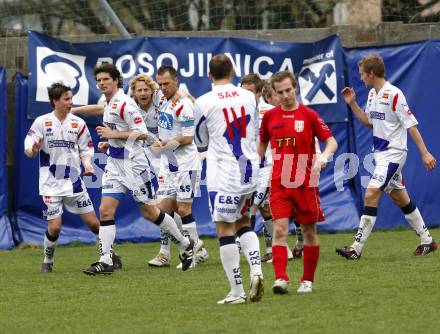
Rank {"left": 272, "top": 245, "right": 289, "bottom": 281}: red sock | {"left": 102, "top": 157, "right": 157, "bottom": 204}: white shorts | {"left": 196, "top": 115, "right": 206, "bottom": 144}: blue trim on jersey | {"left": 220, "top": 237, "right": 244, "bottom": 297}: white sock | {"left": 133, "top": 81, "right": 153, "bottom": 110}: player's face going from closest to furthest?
{"left": 220, "top": 237, "right": 244, "bottom": 297}: white sock < {"left": 196, "top": 115, "right": 206, "bottom": 144}: blue trim on jersey < {"left": 272, "top": 245, "right": 289, "bottom": 281}: red sock < {"left": 102, "top": 157, "right": 157, "bottom": 204}: white shorts < {"left": 133, "top": 81, "right": 153, "bottom": 110}: player's face

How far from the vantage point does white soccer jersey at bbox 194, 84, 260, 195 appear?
7699 mm

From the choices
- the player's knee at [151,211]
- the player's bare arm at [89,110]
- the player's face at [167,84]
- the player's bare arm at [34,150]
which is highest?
the player's face at [167,84]

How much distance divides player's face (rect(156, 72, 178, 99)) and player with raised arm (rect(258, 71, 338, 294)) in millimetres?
2560

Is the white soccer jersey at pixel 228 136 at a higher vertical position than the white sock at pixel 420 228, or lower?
higher

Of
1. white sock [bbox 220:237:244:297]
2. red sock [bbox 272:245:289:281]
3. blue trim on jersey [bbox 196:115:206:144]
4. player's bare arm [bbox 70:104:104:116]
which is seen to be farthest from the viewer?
player's bare arm [bbox 70:104:104:116]

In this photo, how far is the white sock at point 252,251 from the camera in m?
7.64

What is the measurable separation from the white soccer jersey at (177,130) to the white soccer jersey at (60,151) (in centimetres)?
84

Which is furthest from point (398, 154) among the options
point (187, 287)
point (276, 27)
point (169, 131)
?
A: point (276, 27)

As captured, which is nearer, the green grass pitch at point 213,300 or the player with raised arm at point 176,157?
the green grass pitch at point 213,300

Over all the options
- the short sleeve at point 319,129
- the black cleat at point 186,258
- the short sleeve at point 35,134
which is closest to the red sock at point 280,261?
the short sleeve at point 319,129

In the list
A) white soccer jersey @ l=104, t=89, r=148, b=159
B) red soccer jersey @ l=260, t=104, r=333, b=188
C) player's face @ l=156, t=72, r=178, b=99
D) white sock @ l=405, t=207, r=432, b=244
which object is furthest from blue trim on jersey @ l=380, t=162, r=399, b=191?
red soccer jersey @ l=260, t=104, r=333, b=188

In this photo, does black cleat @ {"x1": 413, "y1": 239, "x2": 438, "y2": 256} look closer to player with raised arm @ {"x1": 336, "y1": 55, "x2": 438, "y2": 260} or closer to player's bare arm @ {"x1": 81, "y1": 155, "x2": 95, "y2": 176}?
player with raised arm @ {"x1": 336, "y1": 55, "x2": 438, "y2": 260}

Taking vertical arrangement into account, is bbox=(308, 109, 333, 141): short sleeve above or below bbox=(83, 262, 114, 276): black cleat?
above

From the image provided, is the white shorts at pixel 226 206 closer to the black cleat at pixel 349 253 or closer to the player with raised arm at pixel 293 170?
the player with raised arm at pixel 293 170
